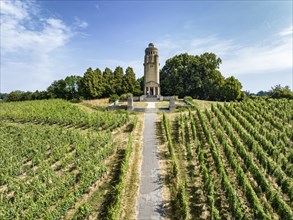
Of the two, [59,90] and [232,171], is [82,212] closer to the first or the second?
[232,171]

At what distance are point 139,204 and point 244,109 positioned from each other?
22.5m

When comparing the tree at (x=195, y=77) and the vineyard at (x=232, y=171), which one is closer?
the vineyard at (x=232, y=171)

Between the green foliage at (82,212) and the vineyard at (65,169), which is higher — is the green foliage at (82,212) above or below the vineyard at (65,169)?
below

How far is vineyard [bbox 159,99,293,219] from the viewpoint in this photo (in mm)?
13016

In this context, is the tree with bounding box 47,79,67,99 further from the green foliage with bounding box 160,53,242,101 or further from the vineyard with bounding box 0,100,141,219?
the vineyard with bounding box 0,100,141,219

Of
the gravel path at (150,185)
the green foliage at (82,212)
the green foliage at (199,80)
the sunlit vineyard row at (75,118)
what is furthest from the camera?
the green foliage at (199,80)

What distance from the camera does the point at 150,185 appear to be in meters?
15.7

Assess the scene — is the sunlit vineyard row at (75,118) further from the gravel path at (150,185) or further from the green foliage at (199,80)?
the green foliage at (199,80)

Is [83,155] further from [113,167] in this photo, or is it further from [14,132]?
[14,132]

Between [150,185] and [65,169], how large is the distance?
267 inches

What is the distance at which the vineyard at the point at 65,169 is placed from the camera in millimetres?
12938

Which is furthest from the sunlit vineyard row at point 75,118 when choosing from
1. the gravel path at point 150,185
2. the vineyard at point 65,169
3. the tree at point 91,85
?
the tree at point 91,85

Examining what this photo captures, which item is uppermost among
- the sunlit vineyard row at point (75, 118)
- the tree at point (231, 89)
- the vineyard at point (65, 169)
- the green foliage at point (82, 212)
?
the tree at point (231, 89)

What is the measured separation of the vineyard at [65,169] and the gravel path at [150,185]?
1.30 meters
